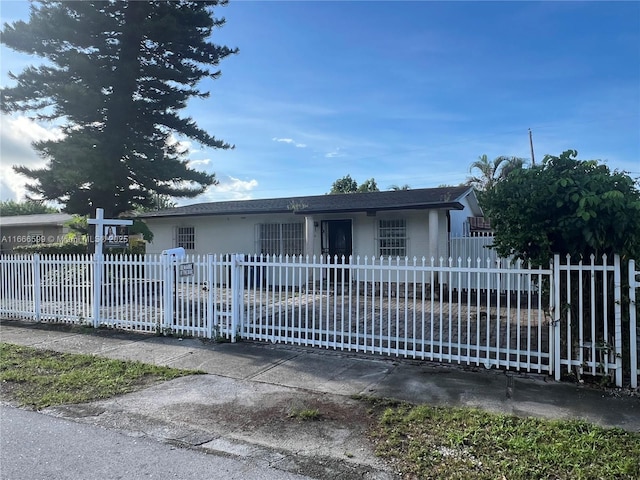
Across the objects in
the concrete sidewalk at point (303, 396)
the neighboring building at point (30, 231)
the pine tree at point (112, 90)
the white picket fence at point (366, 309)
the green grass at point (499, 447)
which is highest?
the pine tree at point (112, 90)

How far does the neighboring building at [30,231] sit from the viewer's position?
2950 cm

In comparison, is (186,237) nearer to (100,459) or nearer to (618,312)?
(100,459)

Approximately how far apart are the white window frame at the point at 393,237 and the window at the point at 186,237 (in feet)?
26.2

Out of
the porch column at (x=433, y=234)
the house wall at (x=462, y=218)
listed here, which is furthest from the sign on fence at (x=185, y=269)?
the house wall at (x=462, y=218)

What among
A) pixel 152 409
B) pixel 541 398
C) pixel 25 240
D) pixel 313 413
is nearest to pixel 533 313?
pixel 541 398

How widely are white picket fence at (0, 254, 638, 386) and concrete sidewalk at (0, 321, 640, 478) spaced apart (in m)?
0.32

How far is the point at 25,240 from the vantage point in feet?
99.9

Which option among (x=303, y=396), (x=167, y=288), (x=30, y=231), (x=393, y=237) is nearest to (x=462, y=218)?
(x=393, y=237)

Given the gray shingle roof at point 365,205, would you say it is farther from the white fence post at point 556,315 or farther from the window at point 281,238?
the white fence post at point 556,315

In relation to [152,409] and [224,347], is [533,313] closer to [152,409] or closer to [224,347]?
[224,347]

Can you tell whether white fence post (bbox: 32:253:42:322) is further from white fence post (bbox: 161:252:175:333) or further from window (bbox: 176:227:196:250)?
window (bbox: 176:227:196:250)

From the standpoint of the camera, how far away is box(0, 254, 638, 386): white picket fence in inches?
201

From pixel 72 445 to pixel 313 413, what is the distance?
214 cm

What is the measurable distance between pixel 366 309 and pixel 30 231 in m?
31.6
